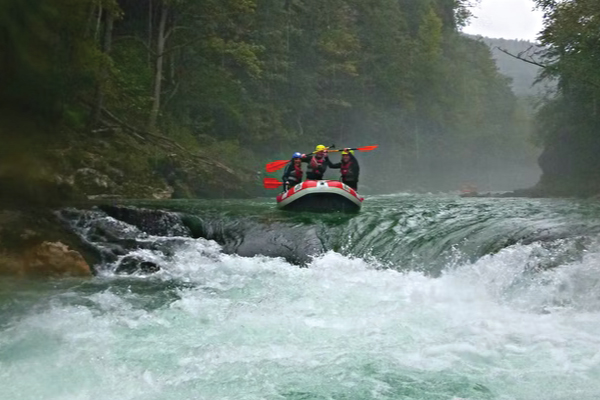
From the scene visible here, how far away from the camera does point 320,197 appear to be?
12.5 m

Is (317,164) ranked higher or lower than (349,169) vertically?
higher

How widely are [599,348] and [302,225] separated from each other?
5745mm

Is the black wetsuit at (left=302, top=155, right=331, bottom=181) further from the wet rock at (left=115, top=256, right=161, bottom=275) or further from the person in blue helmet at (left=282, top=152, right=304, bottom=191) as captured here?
the wet rock at (left=115, top=256, right=161, bottom=275)

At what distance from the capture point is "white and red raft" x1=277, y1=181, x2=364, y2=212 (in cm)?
1244

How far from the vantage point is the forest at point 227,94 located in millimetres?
10031

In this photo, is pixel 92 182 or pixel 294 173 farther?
pixel 92 182

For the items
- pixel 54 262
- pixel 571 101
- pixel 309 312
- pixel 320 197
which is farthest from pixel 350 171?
pixel 571 101

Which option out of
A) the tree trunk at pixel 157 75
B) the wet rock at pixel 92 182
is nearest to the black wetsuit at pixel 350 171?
the wet rock at pixel 92 182

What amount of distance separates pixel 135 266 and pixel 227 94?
57.3ft

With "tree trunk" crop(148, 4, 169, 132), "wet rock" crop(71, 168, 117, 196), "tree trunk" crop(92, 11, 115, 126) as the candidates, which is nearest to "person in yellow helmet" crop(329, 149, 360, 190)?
"wet rock" crop(71, 168, 117, 196)

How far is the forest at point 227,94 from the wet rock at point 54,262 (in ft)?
3.83

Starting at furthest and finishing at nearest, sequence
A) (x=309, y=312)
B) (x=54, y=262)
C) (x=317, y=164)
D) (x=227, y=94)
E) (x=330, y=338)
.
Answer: (x=227, y=94), (x=317, y=164), (x=54, y=262), (x=309, y=312), (x=330, y=338)

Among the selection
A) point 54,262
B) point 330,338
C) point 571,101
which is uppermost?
point 571,101

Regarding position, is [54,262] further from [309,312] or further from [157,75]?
[157,75]
